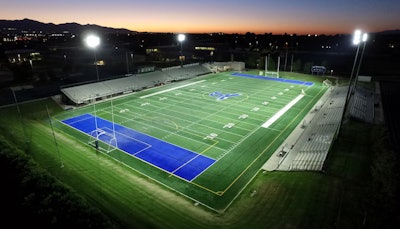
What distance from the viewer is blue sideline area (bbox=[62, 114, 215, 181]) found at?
69.8 ft

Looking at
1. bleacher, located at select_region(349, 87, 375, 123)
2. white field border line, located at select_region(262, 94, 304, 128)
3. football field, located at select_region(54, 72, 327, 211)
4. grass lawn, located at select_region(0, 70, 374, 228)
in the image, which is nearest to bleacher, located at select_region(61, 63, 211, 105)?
football field, located at select_region(54, 72, 327, 211)

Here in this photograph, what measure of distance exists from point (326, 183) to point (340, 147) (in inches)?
270

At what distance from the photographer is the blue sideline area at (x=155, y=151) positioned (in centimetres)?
2128

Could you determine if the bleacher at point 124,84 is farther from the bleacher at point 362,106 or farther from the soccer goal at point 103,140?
the bleacher at point 362,106

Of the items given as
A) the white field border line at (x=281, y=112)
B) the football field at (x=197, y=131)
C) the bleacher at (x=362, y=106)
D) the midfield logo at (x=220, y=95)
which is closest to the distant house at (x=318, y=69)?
the football field at (x=197, y=131)

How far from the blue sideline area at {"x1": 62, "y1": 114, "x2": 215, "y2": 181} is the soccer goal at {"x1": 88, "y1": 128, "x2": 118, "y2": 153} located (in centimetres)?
11

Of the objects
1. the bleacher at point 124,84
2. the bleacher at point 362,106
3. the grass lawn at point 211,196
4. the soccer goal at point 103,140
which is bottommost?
the grass lawn at point 211,196

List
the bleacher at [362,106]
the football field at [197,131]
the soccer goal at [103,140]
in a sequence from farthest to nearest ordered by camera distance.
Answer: the bleacher at [362,106] < the soccer goal at [103,140] < the football field at [197,131]

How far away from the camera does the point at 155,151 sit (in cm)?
2406

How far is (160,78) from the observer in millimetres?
53625

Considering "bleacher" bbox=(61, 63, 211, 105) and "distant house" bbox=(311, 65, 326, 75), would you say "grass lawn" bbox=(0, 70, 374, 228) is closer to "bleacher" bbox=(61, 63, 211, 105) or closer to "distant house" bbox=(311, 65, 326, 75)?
"bleacher" bbox=(61, 63, 211, 105)

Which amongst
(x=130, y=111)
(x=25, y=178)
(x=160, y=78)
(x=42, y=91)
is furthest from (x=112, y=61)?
(x=25, y=178)

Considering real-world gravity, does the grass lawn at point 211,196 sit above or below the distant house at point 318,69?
below

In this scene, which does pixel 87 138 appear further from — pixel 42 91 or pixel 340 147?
pixel 340 147
